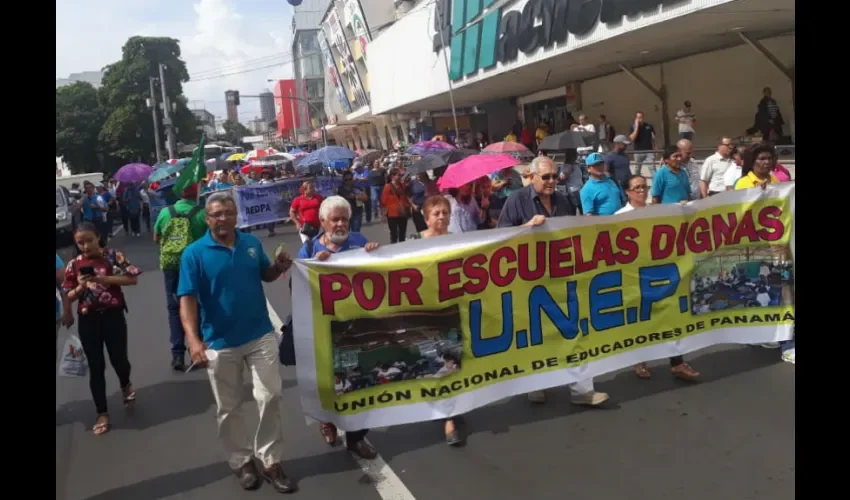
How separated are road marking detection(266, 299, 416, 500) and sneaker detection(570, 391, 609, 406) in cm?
152

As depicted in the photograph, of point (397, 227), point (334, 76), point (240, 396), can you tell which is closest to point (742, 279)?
point (240, 396)

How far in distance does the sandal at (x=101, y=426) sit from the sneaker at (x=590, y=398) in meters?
3.46

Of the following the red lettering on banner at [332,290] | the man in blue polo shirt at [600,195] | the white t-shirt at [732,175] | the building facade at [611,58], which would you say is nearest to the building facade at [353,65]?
the building facade at [611,58]

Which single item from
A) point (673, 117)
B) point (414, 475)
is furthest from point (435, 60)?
point (414, 475)

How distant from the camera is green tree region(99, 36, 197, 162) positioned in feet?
200

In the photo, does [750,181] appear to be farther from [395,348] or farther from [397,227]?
[397,227]

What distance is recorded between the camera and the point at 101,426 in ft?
18.0

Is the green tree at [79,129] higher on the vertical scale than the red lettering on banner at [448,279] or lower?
higher

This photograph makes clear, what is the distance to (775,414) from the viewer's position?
191 inches

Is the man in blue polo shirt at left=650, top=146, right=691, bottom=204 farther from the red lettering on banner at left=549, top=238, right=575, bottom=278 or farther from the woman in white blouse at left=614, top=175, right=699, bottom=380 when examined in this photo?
the red lettering on banner at left=549, top=238, right=575, bottom=278

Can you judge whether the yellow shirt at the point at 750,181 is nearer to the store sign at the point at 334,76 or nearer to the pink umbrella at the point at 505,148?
the pink umbrella at the point at 505,148

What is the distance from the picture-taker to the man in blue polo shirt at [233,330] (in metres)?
4.25

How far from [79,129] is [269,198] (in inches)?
1955

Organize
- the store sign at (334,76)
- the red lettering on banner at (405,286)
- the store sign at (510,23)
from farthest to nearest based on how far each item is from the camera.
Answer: the store sign at (334,76) < the store sign at (510,23) < the red lettering on banner at (405,286)
